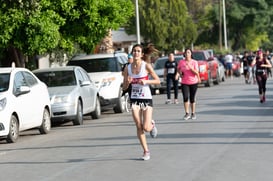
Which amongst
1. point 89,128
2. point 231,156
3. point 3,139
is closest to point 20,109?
point 3,139

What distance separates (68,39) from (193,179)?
45.7ft

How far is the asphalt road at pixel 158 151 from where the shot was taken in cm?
1031

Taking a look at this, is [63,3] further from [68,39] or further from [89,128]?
[89,128]

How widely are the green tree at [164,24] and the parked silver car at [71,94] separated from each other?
31321 millimetres

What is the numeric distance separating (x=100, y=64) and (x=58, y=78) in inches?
143

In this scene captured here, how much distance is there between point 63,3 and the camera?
21.2 metres

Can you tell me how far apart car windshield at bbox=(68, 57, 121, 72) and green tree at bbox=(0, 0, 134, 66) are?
0.75 metres

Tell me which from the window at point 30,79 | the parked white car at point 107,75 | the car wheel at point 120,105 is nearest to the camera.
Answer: the window at point 30,79

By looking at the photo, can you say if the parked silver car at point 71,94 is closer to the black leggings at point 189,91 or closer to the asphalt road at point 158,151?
the asphalt road at point 158,151

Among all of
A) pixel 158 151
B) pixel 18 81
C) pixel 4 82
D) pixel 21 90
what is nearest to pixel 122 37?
pixel 18 81

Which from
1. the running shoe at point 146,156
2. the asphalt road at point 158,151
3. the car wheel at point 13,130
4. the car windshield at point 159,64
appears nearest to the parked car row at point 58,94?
the car wheel at point 13,130

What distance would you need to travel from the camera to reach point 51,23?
67.9 ft

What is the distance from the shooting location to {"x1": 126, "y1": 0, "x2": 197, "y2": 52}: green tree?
52625 millimetres

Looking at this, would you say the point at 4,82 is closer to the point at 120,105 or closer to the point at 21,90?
the point at 21,90
